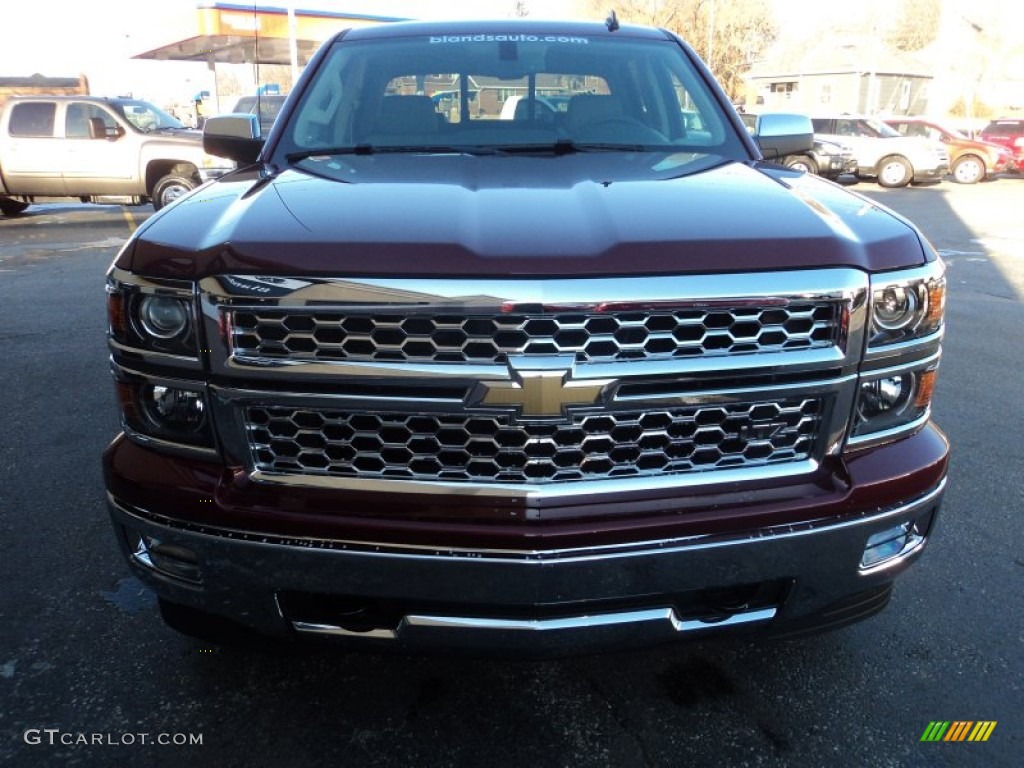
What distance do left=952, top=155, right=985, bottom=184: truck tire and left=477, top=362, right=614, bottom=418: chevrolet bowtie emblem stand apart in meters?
22.0

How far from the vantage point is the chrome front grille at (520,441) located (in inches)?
70.0

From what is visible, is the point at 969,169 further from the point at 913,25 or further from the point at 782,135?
the point at 913,25

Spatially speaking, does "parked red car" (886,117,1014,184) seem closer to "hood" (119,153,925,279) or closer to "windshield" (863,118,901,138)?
"windshield" (863,118,901,138)

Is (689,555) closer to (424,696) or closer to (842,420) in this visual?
(842,420)

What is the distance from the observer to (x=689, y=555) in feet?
5.88

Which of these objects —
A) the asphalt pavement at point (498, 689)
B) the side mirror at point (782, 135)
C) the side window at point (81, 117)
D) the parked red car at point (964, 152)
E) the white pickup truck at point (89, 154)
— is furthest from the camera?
the parked red car at point (964, 152)

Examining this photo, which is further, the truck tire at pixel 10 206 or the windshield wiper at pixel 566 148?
the truck tire at pixel 10 206

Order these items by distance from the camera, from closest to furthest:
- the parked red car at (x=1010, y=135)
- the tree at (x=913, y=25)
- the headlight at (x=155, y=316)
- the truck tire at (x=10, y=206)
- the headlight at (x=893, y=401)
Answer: the headlight at (x=155, y=316) → the headlight at (x=893, y=401) → the truck tire at (x=10, y=206) → the parked red car at (x=1010, y=135) → the tree at (x=913, y=25)

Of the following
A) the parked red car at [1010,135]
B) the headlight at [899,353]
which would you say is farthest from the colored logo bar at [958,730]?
the parked red car at [1010,135]

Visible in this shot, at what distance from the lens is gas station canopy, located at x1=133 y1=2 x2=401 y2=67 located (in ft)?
75.4

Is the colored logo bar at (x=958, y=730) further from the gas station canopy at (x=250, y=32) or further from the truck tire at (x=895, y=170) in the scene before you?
the gas station canopy at (x=250, y=32)

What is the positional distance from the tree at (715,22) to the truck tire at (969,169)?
2228 centimetres

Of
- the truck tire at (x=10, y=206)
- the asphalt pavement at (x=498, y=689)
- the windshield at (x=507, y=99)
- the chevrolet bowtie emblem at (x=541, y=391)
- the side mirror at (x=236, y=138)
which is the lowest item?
the truck tire at (x=10, y=206)

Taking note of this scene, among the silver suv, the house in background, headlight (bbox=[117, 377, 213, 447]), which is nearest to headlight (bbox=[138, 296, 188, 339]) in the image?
headlight (bbox=[117, 377, 213, 447])
